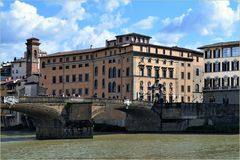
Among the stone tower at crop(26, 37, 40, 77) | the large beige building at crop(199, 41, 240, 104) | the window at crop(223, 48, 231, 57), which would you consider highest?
the stone tower at crop(26, 37, 40, 77)

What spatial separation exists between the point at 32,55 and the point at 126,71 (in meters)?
46.1

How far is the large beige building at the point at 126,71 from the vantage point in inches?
3985

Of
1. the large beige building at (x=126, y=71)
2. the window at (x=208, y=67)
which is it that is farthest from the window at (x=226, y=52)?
the large beige building at (x=126, y=71)

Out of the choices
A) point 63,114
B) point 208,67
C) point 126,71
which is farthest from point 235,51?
point 63,114

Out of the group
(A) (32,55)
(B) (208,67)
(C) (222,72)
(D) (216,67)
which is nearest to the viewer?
(C) (222,72)

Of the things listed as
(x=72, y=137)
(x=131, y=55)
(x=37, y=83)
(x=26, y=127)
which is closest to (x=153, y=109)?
(x=131, y=55)

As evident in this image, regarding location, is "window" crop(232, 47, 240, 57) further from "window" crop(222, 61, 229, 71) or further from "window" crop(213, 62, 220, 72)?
"window" crop(213, 62, 220, 72)

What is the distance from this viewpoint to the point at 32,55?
14012cm

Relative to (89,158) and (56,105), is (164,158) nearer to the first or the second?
(89,158)

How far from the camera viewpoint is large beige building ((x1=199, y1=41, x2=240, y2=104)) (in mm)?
93312

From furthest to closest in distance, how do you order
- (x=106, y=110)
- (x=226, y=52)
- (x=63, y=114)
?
(x=226, y=52) → (x=106, y=110) → (x=63, y=114)

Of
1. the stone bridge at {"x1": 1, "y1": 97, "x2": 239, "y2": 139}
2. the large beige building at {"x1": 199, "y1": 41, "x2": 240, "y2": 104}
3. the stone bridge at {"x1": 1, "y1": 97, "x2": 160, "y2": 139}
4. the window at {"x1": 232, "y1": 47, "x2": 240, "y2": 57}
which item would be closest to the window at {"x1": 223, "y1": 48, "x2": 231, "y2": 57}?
the large beige building at {"x1": 199, "y1": 41, "x2": 240, "y2": 104}

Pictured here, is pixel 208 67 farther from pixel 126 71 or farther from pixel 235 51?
pixel 126 71

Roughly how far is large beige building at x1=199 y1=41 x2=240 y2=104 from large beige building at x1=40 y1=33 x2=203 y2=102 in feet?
34.2
